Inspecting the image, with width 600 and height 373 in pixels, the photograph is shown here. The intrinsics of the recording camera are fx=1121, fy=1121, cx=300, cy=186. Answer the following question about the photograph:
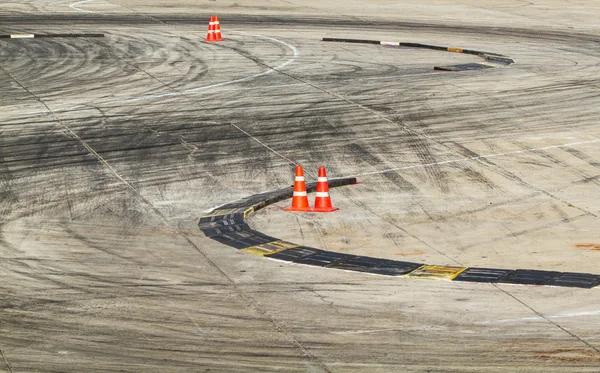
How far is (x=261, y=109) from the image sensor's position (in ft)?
84.1

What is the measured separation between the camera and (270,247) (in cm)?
1555

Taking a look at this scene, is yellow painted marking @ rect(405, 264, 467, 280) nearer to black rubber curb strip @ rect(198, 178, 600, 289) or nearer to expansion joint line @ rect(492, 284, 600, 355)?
black rubber curb strip @ rect(198, 178, 600, 289)

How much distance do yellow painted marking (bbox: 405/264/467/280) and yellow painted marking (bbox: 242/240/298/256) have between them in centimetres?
207

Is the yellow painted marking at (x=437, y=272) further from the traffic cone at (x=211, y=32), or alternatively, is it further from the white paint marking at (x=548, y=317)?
the traffic cone at (x=211, y=32)

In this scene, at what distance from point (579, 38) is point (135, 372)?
28.8 metres

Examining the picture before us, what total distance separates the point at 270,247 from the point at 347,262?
134cm

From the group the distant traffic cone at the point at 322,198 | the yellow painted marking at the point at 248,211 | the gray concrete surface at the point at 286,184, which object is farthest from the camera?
the distant traffic cone at the point at 322,198

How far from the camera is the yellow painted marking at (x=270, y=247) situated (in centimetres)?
1527

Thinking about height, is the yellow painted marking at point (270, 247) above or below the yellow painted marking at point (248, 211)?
above

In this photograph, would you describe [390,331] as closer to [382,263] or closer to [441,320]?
[441,320]

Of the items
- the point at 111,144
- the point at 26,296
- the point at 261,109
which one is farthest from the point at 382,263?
Answer: the point at 261,109

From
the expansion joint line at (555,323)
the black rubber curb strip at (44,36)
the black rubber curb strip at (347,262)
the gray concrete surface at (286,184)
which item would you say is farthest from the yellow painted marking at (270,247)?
the black rubber curb strip at (44,36)

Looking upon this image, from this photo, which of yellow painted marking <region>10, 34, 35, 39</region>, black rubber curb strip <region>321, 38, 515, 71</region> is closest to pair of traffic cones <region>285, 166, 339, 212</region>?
black rubber curb strip <region>321, 38, 515, 71</region>

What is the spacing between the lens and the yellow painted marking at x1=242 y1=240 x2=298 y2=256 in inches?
601
